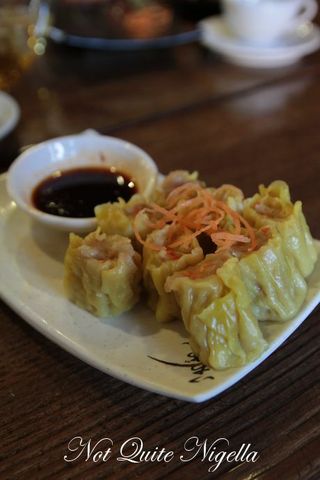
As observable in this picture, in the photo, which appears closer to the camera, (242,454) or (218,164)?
(242,454)

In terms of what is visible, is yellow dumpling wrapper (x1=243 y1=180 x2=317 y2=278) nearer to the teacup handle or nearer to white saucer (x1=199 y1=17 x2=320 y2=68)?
white saucer (x1=199 y1=17 x2=320 y2=68)

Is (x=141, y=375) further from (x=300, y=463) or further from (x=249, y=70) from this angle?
(x=249, y=70)

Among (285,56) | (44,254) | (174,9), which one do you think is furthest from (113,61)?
(44,254)

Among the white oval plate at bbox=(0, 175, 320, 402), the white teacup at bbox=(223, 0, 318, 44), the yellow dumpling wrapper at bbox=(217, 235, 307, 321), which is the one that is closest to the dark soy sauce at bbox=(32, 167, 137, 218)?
the white oval plate at bbox=(0, 175, 320, 402)

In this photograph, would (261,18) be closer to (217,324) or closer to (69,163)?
(69,163)

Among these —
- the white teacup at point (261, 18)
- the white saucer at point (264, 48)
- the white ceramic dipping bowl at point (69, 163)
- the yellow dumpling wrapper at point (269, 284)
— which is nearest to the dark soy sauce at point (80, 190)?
the white ceramic dipping bowl at point (69, 163)

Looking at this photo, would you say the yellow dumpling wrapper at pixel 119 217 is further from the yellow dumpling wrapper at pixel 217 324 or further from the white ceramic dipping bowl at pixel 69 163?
the yellow dumpling wrapper at pixel 217 324
